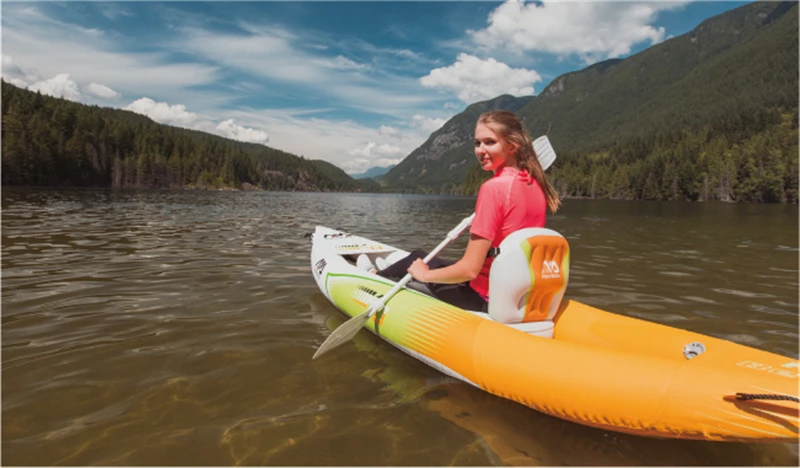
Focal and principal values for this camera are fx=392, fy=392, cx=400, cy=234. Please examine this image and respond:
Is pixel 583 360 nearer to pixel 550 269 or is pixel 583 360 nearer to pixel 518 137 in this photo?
pixel 550 269

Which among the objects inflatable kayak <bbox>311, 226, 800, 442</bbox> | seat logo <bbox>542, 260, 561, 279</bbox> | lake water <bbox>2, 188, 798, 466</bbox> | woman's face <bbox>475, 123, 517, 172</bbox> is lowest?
lake water <bbox>2, 188, 798, 466</bbox>

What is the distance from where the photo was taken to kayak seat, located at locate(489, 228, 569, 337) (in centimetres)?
389

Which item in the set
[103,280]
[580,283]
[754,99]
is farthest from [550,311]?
[754,99]

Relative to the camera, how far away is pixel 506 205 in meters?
3.96

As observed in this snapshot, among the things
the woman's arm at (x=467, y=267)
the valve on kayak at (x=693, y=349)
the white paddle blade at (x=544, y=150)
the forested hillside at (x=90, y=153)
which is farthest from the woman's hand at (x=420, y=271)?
the forested hillside at (x=90, y=153)

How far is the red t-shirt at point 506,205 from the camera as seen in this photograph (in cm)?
392

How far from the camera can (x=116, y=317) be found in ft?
19.5

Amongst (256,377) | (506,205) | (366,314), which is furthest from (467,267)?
(256,377)

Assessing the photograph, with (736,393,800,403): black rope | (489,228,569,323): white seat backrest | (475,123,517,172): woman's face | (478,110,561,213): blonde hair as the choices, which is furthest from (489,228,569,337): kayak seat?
(736,393,800,403): black rope

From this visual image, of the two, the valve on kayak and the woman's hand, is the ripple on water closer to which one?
the valve on kayak

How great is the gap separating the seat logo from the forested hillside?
95052 mm

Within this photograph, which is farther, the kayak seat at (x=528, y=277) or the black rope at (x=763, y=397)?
the kayak seat at (x=528, y=277)

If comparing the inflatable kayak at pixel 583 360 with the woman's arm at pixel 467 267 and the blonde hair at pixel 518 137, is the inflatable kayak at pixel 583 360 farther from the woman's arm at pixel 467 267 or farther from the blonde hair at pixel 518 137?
the blonde hair at pixel 518 137

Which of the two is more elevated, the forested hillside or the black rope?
the forested hillside
